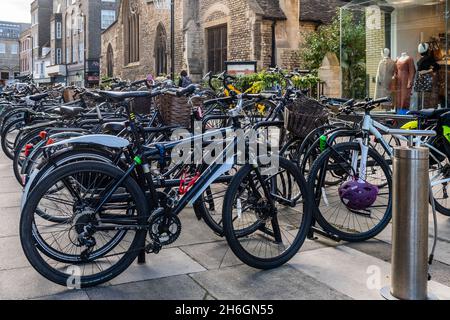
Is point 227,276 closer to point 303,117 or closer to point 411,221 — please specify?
point 411,221

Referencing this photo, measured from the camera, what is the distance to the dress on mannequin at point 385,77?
43.4ft

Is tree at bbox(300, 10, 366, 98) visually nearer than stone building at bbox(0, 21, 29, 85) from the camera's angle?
Yes

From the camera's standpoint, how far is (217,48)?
975 inches

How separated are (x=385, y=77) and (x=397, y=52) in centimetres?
71

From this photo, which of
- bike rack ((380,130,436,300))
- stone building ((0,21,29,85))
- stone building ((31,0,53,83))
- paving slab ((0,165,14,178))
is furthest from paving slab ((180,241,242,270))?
stone building ((0,21,29,85))

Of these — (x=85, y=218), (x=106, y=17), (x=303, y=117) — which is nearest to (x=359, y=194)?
(x=303, y=117)

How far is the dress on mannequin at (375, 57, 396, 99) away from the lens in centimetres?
1324

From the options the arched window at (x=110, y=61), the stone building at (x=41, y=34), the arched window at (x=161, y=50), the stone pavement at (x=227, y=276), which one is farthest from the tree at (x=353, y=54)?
the stone building at (x=41, y=34)

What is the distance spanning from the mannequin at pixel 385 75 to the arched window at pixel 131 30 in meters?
23.1

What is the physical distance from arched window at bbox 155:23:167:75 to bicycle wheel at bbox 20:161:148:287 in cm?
2651

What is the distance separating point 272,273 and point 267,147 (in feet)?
3.41

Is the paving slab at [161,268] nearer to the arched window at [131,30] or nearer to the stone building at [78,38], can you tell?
the arched window at [131,30]

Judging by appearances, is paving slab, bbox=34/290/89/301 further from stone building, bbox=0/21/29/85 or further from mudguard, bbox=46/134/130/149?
stone building, bbox=0/21/29/85

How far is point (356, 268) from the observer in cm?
402
